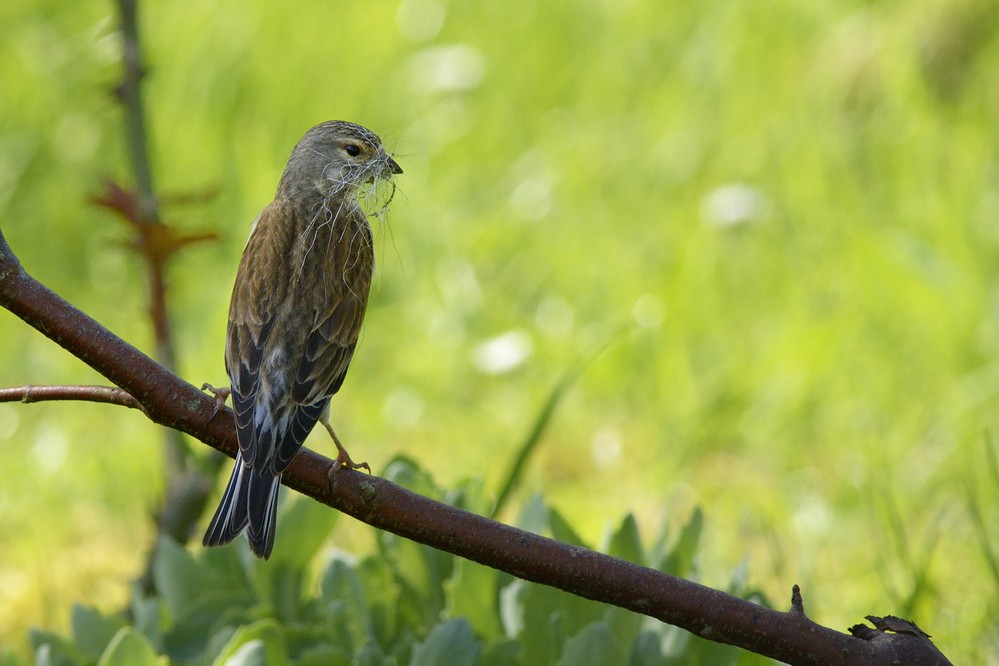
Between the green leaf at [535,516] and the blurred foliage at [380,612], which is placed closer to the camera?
the blurred foliage at [380,612]

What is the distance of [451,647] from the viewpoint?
2283 mm

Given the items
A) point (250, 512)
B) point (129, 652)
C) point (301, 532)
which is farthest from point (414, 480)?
point (129, 652)

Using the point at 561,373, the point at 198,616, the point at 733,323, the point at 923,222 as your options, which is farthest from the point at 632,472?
the point at 198,616

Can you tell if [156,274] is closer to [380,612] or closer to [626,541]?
[380,612]

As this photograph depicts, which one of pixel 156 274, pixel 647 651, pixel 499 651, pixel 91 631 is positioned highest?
pixel 156 274

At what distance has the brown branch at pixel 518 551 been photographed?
182cm

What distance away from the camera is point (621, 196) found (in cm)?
595

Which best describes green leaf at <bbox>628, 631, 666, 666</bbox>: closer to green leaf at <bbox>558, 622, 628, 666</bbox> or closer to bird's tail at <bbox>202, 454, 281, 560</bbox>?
green leaf at <bbox>558, 622, 628, 666</bbox>

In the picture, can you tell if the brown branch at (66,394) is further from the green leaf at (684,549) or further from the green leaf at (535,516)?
the green leaf at (684,549)

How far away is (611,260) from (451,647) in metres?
3.31

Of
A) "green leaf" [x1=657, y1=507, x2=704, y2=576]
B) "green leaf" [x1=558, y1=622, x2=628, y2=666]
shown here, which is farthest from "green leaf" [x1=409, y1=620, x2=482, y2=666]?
"green leaf" [x1=657, y1=507, x2=704, y2=576]

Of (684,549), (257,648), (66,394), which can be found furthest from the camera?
(684,549)

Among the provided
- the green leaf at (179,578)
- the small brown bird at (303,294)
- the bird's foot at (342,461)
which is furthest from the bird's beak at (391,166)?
the green leaf at (179,578)

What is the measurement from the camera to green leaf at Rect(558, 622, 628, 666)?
7.40ft
